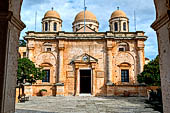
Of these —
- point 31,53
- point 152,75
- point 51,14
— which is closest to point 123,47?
point 152,75

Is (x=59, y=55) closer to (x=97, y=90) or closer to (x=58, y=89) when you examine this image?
(x=58, y=89)

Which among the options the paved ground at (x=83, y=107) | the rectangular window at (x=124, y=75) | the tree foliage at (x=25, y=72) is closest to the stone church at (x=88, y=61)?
the rectangular window at (x=124, y=75)

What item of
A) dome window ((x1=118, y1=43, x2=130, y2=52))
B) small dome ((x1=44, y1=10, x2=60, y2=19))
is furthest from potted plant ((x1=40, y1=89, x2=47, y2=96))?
small dome ((x1=44, y1=10, x2=60, y2=19))

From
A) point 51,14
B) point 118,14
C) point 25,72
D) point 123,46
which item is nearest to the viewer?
point 25,72

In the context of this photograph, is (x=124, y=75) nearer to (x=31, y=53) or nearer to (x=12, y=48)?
(x=31, y=53)

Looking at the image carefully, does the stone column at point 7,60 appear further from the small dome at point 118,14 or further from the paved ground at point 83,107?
the small dome at point 118,14

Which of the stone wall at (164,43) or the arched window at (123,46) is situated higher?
the arched window at (123,46)

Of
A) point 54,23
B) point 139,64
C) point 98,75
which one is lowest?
point 98,75

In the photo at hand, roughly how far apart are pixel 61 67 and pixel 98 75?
4456 millimetres

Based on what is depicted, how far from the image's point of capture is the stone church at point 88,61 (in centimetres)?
2033

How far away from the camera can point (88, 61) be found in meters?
20.8

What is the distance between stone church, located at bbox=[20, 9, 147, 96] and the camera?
20328mm

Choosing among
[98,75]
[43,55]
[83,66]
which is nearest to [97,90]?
[98,75]

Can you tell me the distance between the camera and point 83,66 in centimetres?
2080
